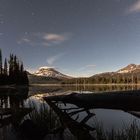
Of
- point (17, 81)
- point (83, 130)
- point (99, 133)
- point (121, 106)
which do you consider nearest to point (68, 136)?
point (99, 133)

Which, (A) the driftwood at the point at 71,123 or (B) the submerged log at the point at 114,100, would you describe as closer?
(B) the submerged log at the point at 114,100

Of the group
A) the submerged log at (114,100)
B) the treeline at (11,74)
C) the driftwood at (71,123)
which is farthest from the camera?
the treeline at (11,74)

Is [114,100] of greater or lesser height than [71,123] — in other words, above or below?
above

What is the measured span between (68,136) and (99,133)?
10.1 feet

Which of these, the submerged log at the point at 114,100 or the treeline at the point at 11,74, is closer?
the submerged log at the point at 114,100

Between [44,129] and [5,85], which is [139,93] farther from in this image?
[5,85]

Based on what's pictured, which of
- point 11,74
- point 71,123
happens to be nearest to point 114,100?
point 71,123

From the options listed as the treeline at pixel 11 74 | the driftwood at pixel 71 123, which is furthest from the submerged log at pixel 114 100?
the treeline at pixel 11 74

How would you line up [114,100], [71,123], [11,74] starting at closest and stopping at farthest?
[114,100] → [71,123] → [11,74]

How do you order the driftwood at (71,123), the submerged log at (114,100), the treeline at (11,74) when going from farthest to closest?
the treeline at (11,74) < the driftwood at (71,123) < the submerged log at (114,100)

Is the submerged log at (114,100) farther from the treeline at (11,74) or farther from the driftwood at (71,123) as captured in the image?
the treeline at (11,74)

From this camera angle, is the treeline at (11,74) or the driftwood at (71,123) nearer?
the driftwood at (71,123)

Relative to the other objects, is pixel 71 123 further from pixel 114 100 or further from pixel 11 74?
pixel 11 74

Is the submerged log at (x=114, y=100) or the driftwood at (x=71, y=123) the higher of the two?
the submerged log at (x=114, y=100)
